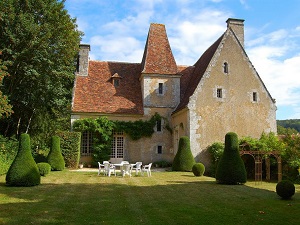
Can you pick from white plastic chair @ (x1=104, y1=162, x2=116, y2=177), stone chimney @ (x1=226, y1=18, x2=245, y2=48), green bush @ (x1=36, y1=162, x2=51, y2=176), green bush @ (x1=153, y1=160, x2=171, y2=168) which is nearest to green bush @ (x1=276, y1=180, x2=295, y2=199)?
white plastic chair @ (x1=104, y1=162, x2=116, y2=177)

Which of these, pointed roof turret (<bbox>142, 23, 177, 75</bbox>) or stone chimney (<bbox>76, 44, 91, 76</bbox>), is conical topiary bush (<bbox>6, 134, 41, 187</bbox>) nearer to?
stone chimney (<bbox>76, 44, 91, 76</bbox>)

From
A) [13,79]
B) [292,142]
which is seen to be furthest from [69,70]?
[292,142]

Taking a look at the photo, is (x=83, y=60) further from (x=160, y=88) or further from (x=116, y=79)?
(x=160, y=88)

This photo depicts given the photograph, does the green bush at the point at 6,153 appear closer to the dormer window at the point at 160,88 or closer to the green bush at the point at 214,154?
the dormer window at the point at 160,88

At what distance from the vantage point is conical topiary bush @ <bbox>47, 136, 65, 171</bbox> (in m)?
19.2

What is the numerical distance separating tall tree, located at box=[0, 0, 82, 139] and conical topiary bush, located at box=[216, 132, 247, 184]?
1319 centimetres

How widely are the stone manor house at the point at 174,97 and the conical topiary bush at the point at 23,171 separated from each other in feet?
34.6

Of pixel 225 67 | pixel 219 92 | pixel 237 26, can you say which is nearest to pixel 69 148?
pixel 219 92

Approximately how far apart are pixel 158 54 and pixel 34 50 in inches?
410

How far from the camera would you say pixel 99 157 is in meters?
23.3

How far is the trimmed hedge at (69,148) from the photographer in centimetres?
2138

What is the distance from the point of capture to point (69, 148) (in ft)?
70.5

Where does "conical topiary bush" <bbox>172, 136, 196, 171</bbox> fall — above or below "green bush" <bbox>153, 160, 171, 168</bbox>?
above

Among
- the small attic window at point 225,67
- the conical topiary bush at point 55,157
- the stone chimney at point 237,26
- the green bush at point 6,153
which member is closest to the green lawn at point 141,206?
the green bush at point 6,153
